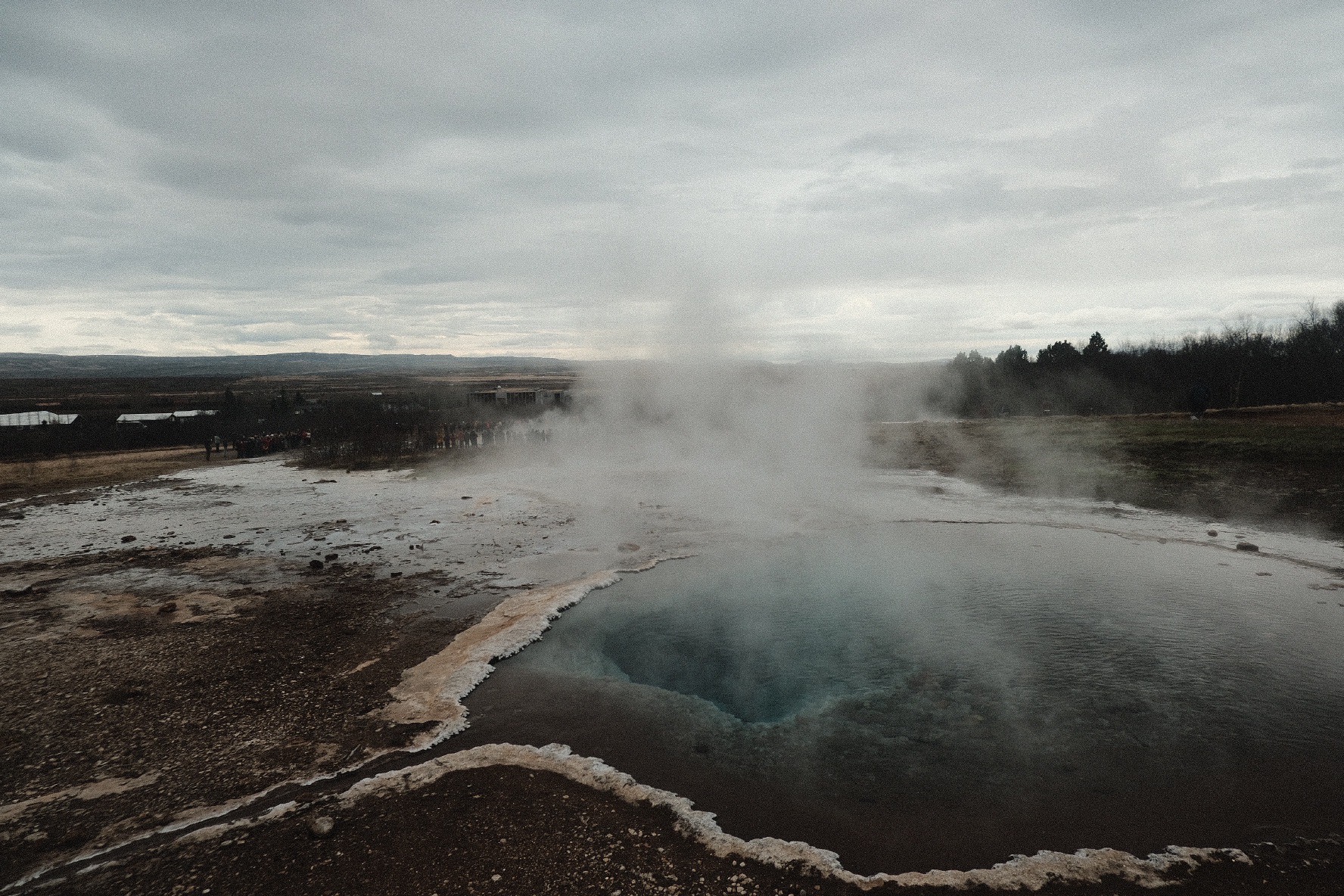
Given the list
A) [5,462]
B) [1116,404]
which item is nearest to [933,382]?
[1116,404]

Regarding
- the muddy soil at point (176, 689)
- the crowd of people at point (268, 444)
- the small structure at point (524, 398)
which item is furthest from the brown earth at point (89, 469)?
the small structure at point (524, 398)

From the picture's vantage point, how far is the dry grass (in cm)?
2378

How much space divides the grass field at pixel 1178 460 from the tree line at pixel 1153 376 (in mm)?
12244

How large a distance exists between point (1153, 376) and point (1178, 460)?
30904mm

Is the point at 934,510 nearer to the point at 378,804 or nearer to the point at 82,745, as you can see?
the point at 378,804

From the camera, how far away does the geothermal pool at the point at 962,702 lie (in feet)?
16.5

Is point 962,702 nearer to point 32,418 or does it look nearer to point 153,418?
point 153,418

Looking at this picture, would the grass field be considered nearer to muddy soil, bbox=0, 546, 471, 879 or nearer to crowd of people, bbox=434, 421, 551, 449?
muddy soil, bbox=0, 546, 471, 879

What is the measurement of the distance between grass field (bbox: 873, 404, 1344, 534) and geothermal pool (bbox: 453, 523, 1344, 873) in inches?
228

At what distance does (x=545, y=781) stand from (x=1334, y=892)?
5503mm

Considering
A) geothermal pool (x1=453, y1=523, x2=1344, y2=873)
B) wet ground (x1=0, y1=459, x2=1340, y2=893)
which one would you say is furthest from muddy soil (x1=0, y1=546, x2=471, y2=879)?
geothermal pool (x1=453, y1=523, x2=1344, y2=873)

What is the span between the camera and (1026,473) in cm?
2053

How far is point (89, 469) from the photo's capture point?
93.2ft

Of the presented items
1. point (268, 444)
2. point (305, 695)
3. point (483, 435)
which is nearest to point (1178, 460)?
point (305, 695)
